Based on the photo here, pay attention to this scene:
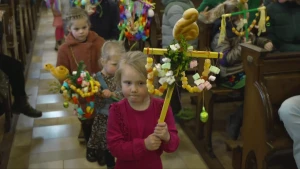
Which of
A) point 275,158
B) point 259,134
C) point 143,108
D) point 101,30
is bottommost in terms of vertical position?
point 275,158

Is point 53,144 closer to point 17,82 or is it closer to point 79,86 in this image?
point 17,82

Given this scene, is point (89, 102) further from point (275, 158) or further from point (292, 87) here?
point (275, 158)

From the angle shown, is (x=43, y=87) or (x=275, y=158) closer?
(x=275, y=158)

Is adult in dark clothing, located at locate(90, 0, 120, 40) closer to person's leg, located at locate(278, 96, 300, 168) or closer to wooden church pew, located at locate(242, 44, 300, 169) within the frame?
wooden church pew, located at locate(242, 44, 300, 169)

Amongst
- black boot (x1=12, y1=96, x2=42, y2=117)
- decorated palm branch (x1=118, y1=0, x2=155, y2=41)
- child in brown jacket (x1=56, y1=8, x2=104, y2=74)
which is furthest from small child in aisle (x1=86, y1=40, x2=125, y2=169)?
black boot (x1=12, y1=96, x2=42, y2=117)

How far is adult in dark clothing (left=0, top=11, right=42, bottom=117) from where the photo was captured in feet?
11.6

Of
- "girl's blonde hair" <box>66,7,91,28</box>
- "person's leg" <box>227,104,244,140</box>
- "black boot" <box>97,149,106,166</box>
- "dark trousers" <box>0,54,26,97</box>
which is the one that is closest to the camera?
"girl's blonde hair" <box>66,7,91,28</box>

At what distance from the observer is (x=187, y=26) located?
1318 millimetres

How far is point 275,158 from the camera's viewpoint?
3.07 meters

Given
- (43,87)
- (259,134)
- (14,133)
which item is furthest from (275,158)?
(43,87)

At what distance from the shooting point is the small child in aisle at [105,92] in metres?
2.39

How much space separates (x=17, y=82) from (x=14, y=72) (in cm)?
11

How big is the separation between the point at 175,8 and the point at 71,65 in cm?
102

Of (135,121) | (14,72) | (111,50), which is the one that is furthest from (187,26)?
(14,72)
